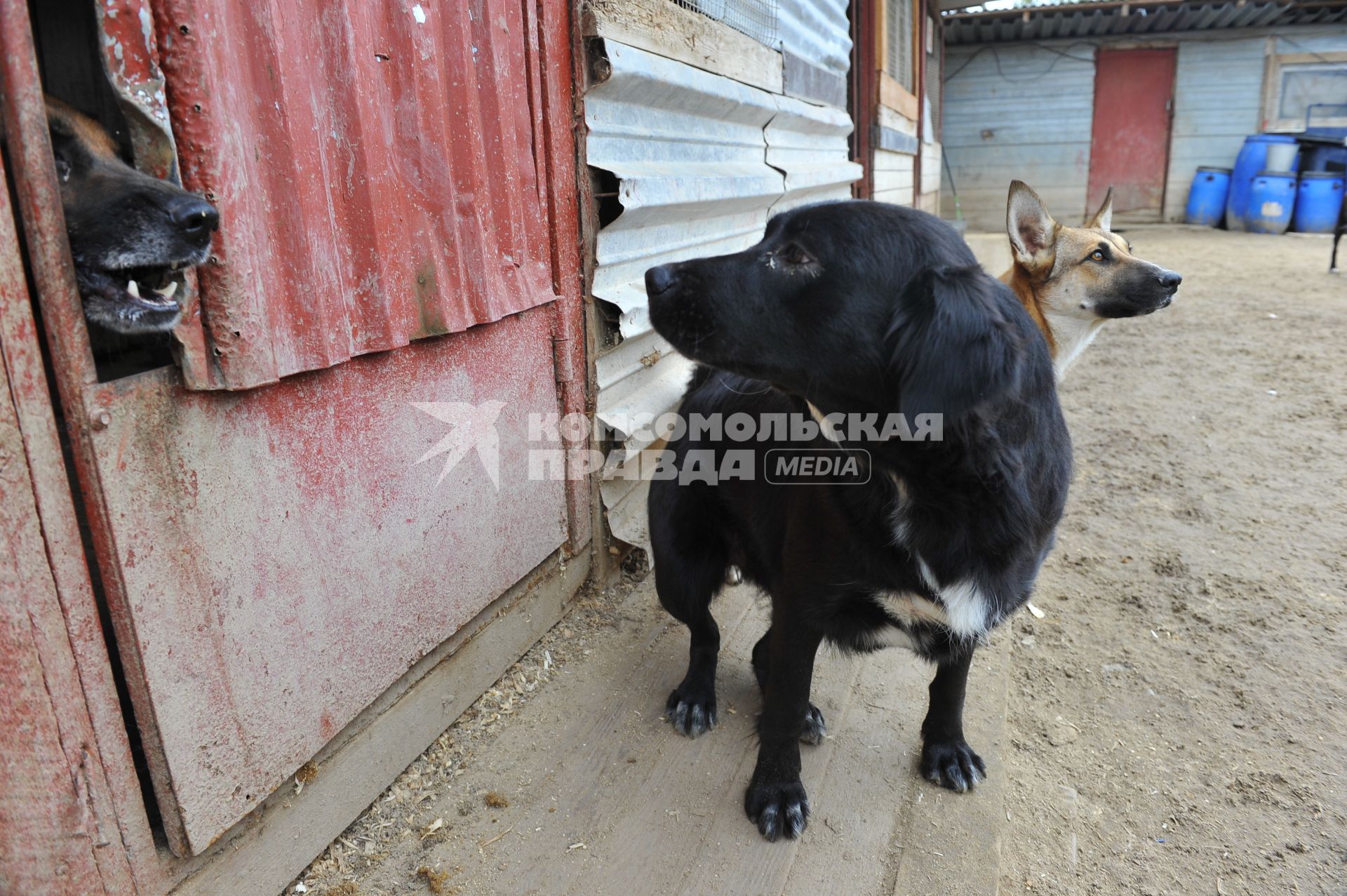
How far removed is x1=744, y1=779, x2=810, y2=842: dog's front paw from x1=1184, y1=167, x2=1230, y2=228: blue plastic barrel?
18.1 meters

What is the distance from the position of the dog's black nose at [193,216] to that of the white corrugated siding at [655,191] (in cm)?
150

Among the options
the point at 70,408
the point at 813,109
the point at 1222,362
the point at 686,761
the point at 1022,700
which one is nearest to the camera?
the point at 70,408

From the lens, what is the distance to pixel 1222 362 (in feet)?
20.4

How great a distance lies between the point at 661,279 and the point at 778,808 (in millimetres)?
1332

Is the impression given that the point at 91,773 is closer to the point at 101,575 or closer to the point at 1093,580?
the point at 101,575

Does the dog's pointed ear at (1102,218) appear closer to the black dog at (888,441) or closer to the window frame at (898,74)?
the black dog at (888,441)

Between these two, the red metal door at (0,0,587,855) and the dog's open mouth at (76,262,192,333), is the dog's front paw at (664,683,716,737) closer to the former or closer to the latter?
the red metal door at (0,0,587,855)

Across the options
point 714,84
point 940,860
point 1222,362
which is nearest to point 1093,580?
point 940,860

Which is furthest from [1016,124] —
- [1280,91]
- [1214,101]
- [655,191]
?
[655,191]

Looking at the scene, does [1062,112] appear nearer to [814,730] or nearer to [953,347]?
[814,730]

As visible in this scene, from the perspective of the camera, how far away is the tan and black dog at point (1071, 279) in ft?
12.0

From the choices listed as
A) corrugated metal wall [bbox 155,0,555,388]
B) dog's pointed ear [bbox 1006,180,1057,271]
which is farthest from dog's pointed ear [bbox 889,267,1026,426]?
dog's pointed ear [bbox 1006,180,1057,271]

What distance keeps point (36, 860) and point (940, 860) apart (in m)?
1.77

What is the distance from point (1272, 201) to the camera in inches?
562
